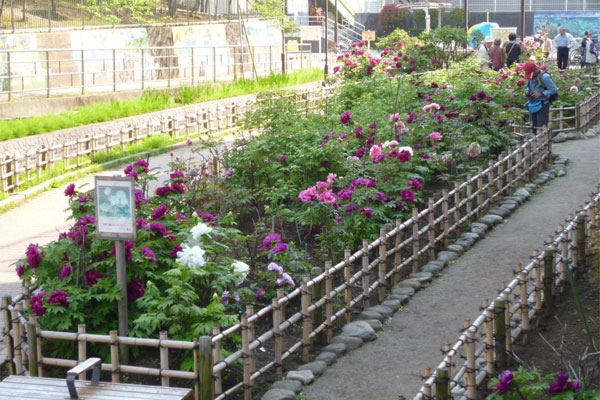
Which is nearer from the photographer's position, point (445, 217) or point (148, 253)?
point (148, 253)

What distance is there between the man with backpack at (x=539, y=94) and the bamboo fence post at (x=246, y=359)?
32.5 feet

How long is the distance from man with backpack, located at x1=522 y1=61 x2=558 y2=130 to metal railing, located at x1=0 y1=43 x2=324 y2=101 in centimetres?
1033

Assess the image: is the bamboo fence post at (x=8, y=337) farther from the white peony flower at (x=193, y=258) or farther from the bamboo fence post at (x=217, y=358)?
the bamboo fence post at (x=217, y=358)

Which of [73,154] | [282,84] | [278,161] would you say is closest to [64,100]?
[73,154]

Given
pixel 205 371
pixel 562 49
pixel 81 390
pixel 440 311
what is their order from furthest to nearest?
pixel 562 49 → pixel 440 311 → pixel 205 371 → pixel 81 390

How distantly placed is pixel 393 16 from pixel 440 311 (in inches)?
2004

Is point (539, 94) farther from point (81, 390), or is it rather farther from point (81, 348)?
point (81, 390)

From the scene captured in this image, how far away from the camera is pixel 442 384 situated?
21.1ft

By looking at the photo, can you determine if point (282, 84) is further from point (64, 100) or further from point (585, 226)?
point (585, 226)

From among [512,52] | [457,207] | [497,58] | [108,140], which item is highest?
[512,52]

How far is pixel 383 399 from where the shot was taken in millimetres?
7320

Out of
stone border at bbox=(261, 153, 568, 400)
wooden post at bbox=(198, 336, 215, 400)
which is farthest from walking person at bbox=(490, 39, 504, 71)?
wooden post at bbox=(198, 336, 215, 400)

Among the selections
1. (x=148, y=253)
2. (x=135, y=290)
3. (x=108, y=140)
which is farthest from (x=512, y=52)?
(x=135, y=290)

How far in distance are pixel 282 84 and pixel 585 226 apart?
66.6 feet
